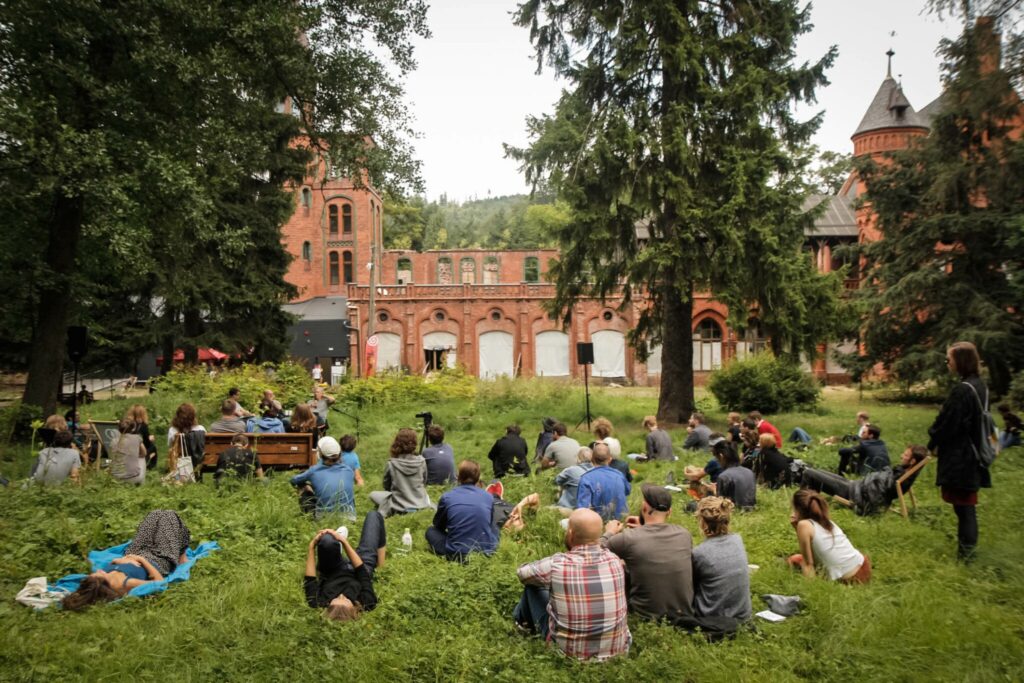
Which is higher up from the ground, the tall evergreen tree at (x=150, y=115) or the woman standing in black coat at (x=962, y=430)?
the tall evergreen tree at (x=150, y=115)

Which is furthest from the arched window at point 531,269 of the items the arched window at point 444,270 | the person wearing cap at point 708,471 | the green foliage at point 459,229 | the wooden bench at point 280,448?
the person wearing cap at point 708,471

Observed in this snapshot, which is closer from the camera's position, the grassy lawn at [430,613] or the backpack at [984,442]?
the grassy lawn at [430,613]

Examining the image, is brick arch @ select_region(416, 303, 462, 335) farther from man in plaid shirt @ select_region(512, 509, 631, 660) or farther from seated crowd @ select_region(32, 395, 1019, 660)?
man in plaid shirt @ select_region(512, 509, 631, 660)

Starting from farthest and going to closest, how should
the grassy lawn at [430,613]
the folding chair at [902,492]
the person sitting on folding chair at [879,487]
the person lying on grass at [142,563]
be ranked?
the person sitting on folding chair at [879,487] → the folding chair at [902,492] → the person lying on grass at [142,563] → the grassy lawn at [430,613]

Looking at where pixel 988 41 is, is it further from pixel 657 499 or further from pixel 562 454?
pixel 657 499

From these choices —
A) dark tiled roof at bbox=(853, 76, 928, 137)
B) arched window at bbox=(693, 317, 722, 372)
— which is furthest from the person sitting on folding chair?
dark tiled roof at bbox=(853, 76, 928, 137)

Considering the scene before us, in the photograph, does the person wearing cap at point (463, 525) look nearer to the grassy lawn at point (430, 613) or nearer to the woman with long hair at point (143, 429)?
the grassy lawn at point (430, 613)

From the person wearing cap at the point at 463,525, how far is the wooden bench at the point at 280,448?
4.20 meters

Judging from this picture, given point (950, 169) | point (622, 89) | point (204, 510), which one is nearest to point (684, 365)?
point (622, 89)

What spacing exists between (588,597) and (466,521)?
7.30 feet

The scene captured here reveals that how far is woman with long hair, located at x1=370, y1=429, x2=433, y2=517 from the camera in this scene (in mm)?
8203

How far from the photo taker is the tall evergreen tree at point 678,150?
50.4ft

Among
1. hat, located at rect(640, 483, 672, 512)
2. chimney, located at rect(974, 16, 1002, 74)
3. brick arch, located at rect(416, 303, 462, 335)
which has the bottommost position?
hat, located at rect(640, 483, 672, 512)

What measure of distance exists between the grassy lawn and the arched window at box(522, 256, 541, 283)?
3925 centimetres
